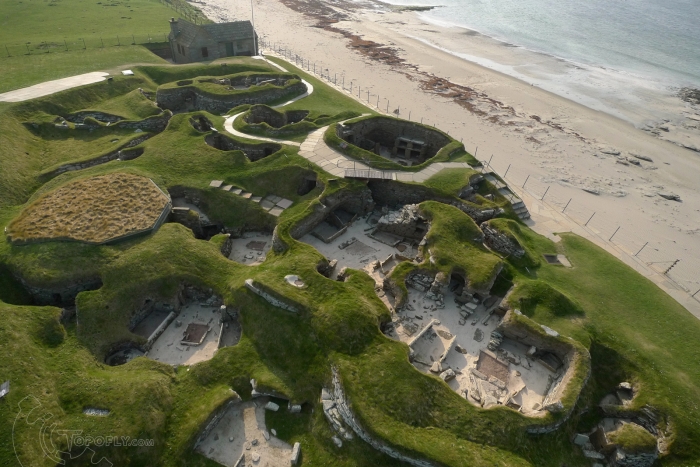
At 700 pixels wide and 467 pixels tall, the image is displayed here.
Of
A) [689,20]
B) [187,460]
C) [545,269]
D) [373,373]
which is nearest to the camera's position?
[187,460]

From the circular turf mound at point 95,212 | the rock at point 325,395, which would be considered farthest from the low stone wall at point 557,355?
the circular turf mound at point 95,212

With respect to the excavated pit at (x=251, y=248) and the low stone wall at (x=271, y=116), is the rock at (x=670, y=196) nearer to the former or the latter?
the low stone wall at (x=271, y=116)

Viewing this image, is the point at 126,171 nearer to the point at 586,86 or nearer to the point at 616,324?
the point at 616,324

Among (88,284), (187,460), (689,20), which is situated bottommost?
(187,460)

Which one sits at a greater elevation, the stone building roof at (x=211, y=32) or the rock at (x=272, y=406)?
the stone building roof at (x=211, y=32)

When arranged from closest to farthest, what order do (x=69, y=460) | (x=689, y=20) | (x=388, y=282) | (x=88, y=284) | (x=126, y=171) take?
(x=69, y=460), (x=88, y=284), (x=388, y=282), (x=126, y=171), (x=689, y=20)

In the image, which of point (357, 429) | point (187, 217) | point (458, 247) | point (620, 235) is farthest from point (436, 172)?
point (357, 429)

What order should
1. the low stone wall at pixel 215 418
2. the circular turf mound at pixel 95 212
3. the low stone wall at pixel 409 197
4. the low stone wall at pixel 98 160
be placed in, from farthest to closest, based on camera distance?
the low stone wall at pixel 98 160 < the low stone wall at pixel 409 197 < the circular turf mound at pixel 95 212 < the low stone wall at pixel 215 418

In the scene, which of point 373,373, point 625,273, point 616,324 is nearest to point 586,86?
point 625,273
